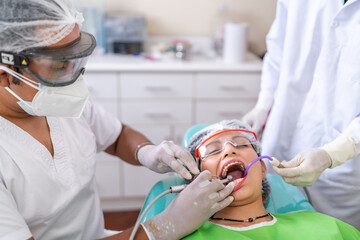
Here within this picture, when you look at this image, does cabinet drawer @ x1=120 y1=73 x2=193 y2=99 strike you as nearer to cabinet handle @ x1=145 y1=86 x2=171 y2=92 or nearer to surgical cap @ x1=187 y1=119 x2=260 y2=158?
cabinet handle @ x1=145 y1=86 x2=171 y2=92

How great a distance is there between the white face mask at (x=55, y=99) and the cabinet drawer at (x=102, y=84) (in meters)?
1.37

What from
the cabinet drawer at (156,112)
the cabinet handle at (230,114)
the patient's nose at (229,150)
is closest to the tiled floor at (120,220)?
the cabinet drawer at (156,112)

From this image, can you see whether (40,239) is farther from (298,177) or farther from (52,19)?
(298,177)

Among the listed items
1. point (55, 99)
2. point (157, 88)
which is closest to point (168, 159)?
point (55, 99)

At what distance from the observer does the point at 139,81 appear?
252cm

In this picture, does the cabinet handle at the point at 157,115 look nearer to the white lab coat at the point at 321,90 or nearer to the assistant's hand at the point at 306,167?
the white lab coat at the point at 321,90

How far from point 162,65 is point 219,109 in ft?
1.59

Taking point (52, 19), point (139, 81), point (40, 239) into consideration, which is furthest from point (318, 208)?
point (139, 81)

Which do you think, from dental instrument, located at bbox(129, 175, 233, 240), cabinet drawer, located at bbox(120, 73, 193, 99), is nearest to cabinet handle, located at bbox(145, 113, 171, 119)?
cabinet drawer, located at bbox(120, 73, 193, 99)

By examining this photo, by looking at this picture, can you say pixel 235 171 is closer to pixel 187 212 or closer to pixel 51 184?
pixel 187 212

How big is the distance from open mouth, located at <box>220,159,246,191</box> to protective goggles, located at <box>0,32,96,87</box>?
0.55 m

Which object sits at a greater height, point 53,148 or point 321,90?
point 321,90

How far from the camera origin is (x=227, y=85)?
2582mm

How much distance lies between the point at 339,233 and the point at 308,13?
2.58ft
